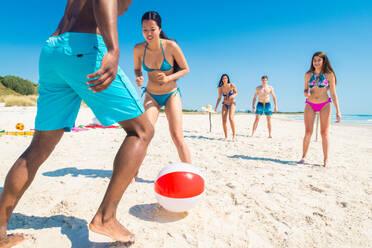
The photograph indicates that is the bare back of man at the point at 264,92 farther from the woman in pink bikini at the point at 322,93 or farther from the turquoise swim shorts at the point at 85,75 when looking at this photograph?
the turquoise swim shorts at the point at 85,75

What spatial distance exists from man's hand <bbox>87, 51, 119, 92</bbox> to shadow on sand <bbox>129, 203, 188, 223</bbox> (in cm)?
145

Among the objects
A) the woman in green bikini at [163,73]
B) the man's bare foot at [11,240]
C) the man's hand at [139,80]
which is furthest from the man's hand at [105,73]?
the man's hand at [139,80]

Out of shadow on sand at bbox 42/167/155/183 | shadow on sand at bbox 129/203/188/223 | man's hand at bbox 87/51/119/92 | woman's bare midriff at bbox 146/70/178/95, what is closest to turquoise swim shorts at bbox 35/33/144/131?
man's hand at bbox 87/51/119/92

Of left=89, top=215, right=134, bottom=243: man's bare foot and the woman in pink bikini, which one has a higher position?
the woman in pink bikini

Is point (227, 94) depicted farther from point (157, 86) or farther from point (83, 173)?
point (83, 173)

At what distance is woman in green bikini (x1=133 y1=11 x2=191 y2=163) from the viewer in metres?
3.14

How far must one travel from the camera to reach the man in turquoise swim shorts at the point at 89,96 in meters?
1.49

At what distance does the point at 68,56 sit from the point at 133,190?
1968 millimetres

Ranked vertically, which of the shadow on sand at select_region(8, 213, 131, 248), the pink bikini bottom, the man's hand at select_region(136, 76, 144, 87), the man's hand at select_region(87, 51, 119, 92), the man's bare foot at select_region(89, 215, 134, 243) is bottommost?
the shadow on sand at select_region(8, 213, 131, 248)

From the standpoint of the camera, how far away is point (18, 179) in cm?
176

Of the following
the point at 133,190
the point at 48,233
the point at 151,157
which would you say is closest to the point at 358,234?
the point at 133,190

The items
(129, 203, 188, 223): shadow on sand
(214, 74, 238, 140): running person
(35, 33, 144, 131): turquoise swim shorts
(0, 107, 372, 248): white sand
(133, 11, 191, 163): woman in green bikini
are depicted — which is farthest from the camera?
(214, 74, 238, 140): running person

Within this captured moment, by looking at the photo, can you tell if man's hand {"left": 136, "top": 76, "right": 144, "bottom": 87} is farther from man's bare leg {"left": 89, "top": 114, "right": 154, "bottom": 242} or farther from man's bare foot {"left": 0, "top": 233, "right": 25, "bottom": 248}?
man's bare foot {"left": 0, "top": 233, "right": 25, "bottom": 248}

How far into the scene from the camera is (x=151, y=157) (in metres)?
5.01
